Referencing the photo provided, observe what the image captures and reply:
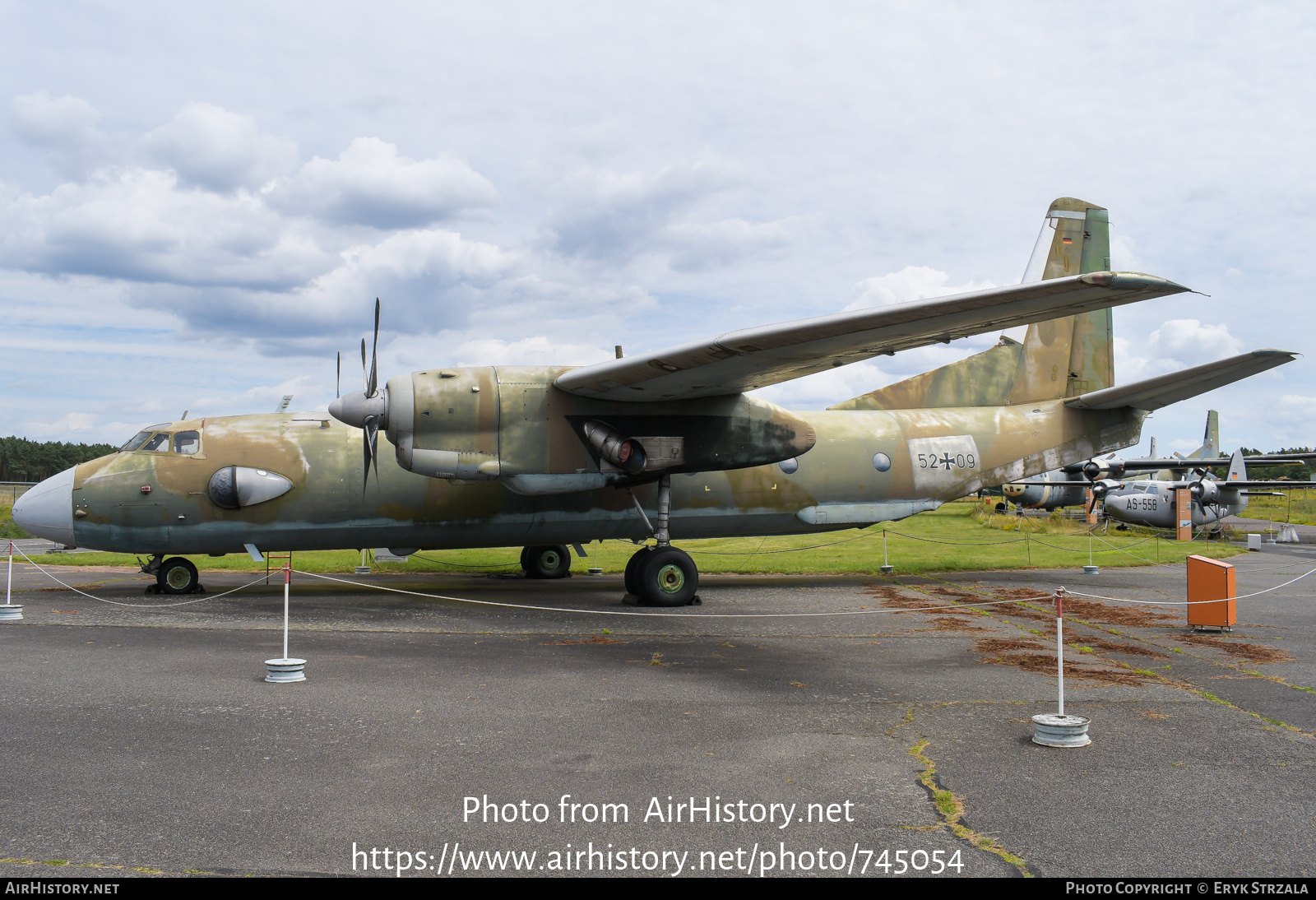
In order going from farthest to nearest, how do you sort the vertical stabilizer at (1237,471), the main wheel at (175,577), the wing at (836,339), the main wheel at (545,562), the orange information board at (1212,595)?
the vertical stabilizer at (1237,471) → the main wheel at (545,562) → the main wheel at (175,577) → the orange information board at (1212,595) → the wing at (836,339)

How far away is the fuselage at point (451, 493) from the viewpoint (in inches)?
508

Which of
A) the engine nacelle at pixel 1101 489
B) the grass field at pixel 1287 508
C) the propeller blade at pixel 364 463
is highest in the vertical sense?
the propeller blade at pixel 364 463

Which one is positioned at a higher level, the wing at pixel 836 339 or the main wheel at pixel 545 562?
the wing at pixel 836 339

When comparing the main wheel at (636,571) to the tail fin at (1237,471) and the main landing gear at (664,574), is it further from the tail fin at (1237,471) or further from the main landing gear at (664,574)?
the tail fin at (1237,471)

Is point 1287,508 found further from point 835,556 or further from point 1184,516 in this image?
point 835,556

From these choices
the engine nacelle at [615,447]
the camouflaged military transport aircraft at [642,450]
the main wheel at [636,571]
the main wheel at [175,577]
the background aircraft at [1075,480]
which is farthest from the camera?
the background aircraft at [1075,480]

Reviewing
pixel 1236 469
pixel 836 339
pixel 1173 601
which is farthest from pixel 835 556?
pixel 1236 469

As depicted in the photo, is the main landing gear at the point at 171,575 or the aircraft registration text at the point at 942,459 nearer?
the main landing gear at the point at 171,575

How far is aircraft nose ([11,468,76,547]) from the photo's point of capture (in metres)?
12.9

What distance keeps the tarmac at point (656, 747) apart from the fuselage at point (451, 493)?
227 centimetres

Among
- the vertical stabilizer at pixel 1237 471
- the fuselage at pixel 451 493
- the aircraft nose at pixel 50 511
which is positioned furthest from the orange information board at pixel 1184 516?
the aircraft nose at pixel 50 511

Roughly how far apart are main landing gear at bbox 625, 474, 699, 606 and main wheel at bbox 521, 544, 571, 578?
481 centimetres

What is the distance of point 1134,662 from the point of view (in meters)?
8.61
